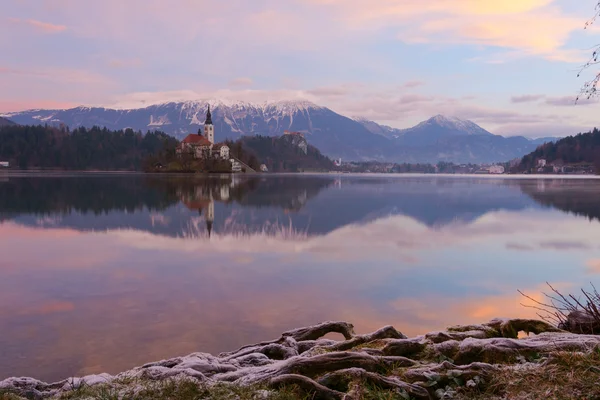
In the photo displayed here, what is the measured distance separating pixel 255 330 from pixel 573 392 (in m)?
6.00

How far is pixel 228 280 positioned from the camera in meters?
13.5

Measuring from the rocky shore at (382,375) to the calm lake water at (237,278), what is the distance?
2.02 metres

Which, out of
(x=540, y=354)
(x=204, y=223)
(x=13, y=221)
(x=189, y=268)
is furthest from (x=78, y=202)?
(x=540, y=354)

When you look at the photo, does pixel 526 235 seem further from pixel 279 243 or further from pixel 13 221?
pixel 13 221

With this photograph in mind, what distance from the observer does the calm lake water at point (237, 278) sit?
29.3 ft

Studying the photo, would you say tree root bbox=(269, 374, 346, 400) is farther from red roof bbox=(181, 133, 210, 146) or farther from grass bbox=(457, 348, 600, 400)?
red roof bbox=(181, 133, 210, 146)

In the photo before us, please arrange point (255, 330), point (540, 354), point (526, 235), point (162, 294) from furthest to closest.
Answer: point (526, 235) < point (162, 294) < point (255, 330) < point (540, 354)

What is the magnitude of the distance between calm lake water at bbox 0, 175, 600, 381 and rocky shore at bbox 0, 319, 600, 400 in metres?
2.02

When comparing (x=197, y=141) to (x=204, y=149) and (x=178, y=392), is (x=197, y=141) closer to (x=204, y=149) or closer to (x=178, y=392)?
(x=204, y=149)

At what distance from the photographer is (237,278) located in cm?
1380

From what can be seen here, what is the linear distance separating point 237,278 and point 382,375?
8833 millimetres

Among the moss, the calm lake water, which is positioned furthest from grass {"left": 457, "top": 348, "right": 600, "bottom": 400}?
the moss

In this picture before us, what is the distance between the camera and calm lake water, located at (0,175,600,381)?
895cm

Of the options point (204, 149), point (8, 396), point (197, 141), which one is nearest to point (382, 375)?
point (8, 396)
